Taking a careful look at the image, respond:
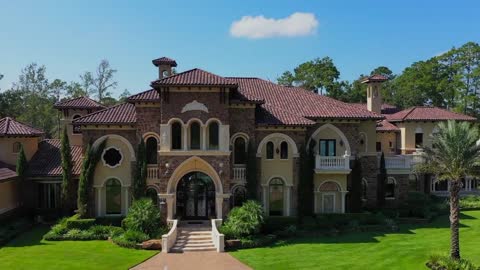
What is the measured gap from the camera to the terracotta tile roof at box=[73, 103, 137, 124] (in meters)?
28.8

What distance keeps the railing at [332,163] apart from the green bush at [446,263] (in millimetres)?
10317

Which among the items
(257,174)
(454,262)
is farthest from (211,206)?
(454,262)

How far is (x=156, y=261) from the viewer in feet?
70.5

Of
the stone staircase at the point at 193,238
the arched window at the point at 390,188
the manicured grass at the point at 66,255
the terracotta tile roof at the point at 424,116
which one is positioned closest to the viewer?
the manicured grass at the point at 66,255

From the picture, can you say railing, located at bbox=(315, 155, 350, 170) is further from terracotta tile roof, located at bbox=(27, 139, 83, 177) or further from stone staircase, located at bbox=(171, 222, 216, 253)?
terracotta tile roof, located at bbox=(27, 139, 83, 177)

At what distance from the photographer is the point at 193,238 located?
2539 centimetres

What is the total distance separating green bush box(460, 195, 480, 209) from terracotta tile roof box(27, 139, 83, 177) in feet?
111

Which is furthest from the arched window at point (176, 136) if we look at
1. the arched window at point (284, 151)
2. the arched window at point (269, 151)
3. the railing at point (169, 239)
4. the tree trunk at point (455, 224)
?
the tree trunk at point (455, 224)

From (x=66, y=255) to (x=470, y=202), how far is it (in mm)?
34699

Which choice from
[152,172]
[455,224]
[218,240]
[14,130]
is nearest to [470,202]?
[455,224]

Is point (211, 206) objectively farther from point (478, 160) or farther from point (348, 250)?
point (478, 160)

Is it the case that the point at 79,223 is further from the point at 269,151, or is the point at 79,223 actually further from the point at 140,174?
the point at 269,151

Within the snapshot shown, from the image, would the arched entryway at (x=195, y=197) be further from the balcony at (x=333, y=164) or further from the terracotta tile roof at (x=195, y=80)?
the balcony at (x=333, y=164)

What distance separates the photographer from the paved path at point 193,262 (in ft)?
67.2
